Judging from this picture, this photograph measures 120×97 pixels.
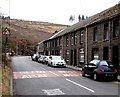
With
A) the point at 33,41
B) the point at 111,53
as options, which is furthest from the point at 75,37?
the point at 33,41

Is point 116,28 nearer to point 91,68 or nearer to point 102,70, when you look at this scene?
point 91,68

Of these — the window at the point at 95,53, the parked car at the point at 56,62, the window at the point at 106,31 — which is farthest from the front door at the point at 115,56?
the parked car at the point at 56,62

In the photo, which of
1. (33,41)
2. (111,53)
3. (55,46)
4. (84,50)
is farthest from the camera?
(33,41)

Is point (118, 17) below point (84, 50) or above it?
above

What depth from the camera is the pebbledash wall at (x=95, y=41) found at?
1079 inches

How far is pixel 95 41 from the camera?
32375mm

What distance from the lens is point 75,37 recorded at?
134 feet

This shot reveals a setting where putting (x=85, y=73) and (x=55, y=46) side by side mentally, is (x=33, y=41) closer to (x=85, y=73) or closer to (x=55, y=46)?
(x=55, y=46)

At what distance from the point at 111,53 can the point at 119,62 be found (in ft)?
6.73

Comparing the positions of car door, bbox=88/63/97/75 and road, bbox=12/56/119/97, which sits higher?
car door, bbox=88/63/97/75

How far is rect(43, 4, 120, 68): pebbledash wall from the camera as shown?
27.4m

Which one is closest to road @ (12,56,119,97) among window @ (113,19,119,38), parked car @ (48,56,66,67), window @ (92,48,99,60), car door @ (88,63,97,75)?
car door @ (88,63,97,75)

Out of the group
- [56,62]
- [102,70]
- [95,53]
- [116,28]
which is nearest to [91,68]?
[102,70]

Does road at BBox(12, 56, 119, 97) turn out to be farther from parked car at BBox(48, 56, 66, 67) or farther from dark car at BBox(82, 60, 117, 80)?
parked car at BBox(48, 56, 66, 67)
